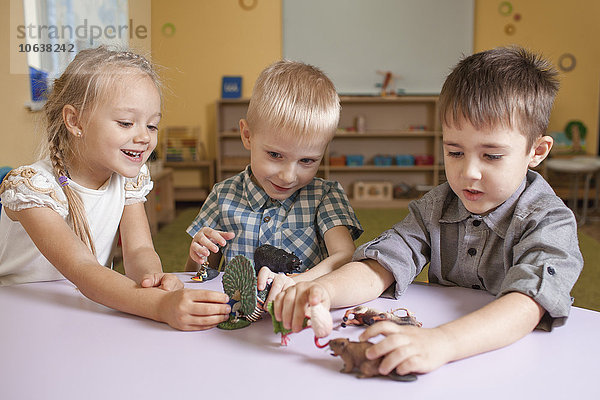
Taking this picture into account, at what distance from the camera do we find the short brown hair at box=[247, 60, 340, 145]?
1.09m

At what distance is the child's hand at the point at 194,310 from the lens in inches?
29.6

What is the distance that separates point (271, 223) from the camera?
47.2 inches

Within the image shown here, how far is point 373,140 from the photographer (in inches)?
224

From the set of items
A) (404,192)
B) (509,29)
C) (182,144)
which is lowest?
(404,192)

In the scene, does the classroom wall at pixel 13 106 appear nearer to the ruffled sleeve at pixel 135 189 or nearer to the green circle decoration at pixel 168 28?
the ruffled sleeve at pixel 135 189

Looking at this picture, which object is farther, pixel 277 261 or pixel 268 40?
pixel 268 40

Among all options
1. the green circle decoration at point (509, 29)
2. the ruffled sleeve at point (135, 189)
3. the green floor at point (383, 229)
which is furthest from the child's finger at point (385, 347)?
the green circle decoration at point (509, 29)

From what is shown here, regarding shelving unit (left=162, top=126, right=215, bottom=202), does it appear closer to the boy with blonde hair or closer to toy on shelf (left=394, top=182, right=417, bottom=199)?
toy on shelf (left=394, top=182, right=417, bottom=199)

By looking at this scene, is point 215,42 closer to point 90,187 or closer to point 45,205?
point 90,187

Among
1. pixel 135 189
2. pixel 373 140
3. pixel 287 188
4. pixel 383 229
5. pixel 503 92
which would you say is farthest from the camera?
pixel 373 140

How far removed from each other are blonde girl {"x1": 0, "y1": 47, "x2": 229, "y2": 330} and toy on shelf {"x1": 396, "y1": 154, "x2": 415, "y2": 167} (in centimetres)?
445

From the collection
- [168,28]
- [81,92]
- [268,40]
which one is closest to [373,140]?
[268,40]

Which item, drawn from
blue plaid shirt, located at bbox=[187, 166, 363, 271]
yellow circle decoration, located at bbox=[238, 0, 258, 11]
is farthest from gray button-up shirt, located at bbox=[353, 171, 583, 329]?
yellow circle decoration, located at bbox=[238, 0, 258, 11]

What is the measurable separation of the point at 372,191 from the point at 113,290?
482 centimetres
